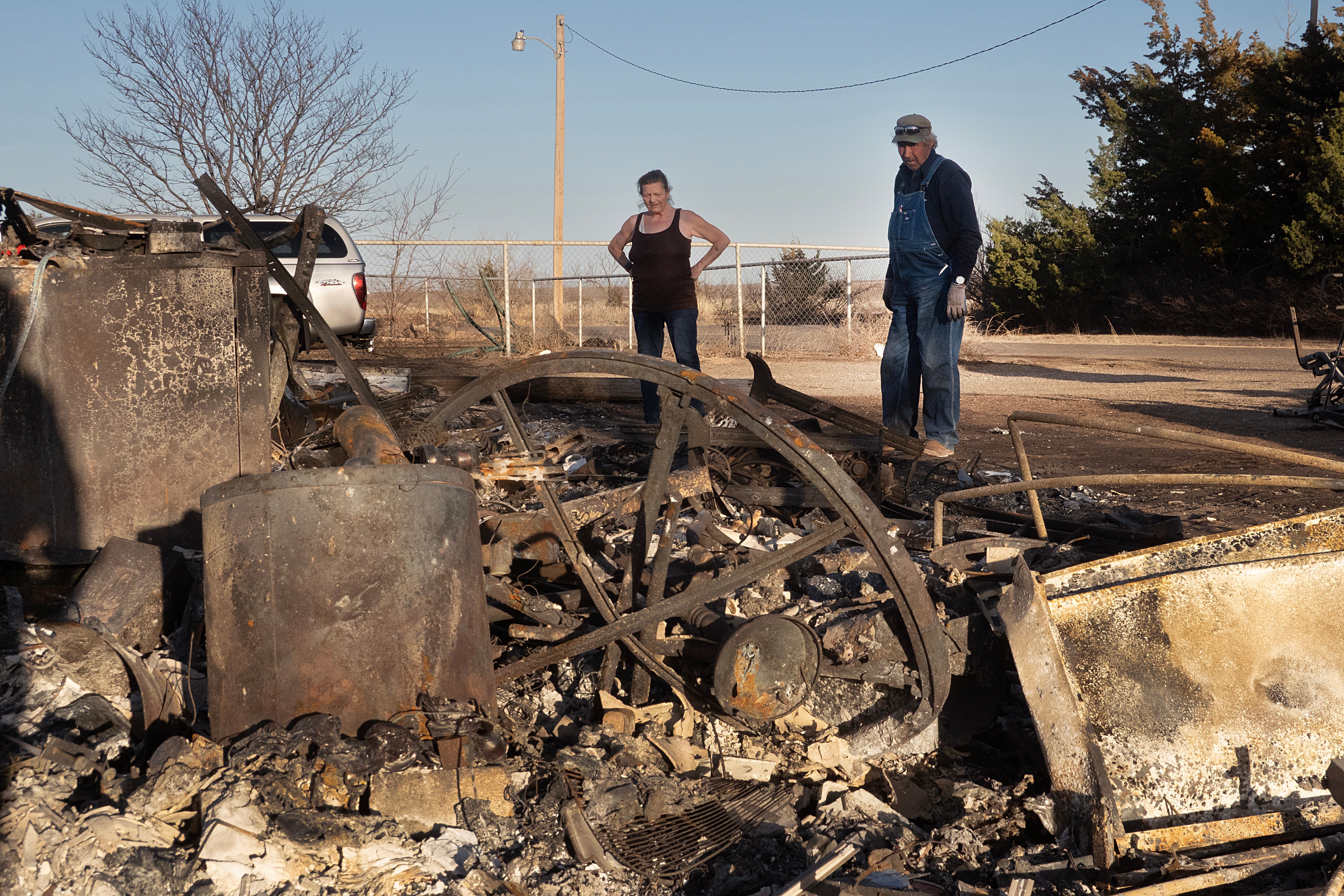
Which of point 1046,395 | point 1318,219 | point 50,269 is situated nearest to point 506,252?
point 1046,395

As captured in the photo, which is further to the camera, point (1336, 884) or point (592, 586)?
point (592, 586)

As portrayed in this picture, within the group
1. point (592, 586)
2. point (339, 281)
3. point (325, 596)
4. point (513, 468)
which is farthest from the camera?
point (339, 281)

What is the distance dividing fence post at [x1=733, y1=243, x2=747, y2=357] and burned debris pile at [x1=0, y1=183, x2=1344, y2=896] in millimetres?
11863

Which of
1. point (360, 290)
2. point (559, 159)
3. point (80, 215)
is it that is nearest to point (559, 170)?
point (559, 159)

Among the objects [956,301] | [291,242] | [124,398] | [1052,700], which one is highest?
[291,242]

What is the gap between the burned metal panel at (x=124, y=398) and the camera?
355 centimetres

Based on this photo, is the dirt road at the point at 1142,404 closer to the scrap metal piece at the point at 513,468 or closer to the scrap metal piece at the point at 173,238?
the scrap metal piece at the point at 513,468

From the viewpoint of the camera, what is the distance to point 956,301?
5734 mm

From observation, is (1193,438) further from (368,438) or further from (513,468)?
(513,468)

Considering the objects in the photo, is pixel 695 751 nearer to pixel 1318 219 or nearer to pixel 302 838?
pixel 302 838

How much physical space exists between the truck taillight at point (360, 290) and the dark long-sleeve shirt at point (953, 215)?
26.4ft

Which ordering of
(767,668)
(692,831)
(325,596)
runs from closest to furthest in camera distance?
(325,596) → (692,831) → (767,668)

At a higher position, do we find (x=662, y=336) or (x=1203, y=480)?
(x=662, y=336)

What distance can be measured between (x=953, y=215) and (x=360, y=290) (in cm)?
836
